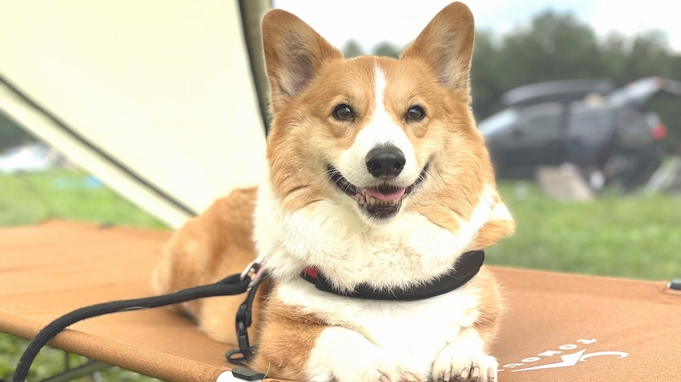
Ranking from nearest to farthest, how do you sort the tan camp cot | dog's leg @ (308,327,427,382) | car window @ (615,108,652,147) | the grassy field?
dog's leg @ (308,327,427,382) < the tan camp cot < the grassy field < car window @ (615,108,652,147)

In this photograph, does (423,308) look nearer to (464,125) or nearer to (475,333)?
(475,333)

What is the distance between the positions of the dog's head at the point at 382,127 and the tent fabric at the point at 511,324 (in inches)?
17.5

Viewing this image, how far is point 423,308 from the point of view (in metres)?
1.65

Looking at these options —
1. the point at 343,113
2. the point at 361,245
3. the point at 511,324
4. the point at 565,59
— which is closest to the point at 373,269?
the point at 361,245

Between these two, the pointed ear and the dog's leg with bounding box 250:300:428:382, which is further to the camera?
the pointed ear

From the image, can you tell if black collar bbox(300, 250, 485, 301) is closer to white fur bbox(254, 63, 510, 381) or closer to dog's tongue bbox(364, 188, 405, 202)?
white fur bbox(254, 63, 510, 381)

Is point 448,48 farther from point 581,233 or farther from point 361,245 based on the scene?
point 581,233

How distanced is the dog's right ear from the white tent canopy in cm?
134

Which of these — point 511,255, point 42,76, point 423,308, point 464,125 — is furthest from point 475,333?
point 511,255

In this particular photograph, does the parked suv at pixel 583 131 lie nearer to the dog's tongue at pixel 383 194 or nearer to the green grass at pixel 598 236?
the green grass at pixel 598 236

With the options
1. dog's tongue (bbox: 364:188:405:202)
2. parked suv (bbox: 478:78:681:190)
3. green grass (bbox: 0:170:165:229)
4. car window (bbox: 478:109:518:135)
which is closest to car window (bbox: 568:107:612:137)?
parked suv (bbox: 478:78:681:190)

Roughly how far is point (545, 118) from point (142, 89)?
4.35 m

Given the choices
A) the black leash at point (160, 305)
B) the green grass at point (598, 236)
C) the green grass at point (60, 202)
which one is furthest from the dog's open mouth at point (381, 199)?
the green grass at point (60, 202)

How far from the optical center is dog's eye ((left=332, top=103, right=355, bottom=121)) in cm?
176
